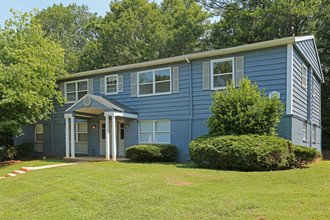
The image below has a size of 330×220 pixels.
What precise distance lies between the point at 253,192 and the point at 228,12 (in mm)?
19826

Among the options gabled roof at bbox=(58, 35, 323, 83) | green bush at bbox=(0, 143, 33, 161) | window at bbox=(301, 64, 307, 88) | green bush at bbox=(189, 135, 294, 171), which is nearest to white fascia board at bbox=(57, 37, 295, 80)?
gabled roof at bbox=(58, 35, 323, 83)

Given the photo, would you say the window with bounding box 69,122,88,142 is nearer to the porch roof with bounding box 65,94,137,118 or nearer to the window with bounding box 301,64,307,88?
the porch roof with bounding box 65,94,137,118

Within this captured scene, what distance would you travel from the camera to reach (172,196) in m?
5.38

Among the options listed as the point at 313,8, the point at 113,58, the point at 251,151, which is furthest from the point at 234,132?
the point at 113,58

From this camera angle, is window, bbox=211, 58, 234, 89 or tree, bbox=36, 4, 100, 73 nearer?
window, bbox=211, 58, 234, 89

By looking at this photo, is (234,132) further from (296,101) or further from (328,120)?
(328,120)

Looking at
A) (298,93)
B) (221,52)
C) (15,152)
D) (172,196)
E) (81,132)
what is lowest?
(15,152)

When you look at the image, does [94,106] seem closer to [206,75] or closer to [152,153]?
[152,153]

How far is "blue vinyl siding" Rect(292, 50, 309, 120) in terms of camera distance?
32.9 feet

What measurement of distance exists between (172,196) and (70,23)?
110ft

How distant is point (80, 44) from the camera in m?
33.3

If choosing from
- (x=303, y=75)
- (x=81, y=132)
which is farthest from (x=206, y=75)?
(x=81, y=132)

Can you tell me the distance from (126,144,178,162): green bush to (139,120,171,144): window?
946 mm

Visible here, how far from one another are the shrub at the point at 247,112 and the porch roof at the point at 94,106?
16.5 ft
